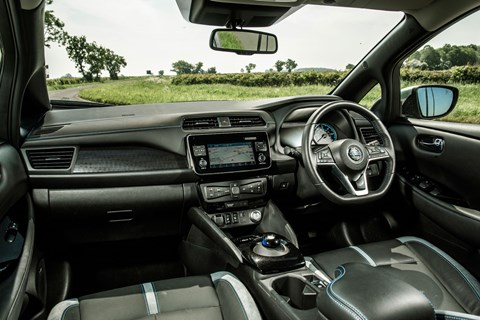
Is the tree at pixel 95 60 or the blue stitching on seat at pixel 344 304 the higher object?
the tree at pixel 95 60

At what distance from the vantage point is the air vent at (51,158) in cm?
230

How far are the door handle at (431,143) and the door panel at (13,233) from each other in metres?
2.60

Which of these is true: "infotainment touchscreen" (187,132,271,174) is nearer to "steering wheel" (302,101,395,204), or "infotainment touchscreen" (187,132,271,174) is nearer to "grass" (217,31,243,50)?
"steering wheel" (302,101,395,204)

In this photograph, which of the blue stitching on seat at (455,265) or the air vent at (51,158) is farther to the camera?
the air vent at (51,158)

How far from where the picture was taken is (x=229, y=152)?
265 centimetres

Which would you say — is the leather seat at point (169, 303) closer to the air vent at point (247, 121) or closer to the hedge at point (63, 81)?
the air vent at point (247, 121)

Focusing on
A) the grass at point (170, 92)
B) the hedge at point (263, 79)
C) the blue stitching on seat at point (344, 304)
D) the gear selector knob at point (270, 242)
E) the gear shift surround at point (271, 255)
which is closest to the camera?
the blue stitching on seat at point (344, 304)

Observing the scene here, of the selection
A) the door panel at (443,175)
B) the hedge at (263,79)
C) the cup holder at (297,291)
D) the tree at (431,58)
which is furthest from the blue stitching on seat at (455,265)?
the hedge at (263,79)

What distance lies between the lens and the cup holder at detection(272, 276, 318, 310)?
6.35 feet

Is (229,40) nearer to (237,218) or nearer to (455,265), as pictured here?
(237,218)

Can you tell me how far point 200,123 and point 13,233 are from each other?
4.15 feet

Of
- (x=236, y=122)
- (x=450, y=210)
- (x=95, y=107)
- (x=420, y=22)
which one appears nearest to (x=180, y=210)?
(x=236, y=122)

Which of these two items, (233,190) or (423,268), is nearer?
(423,268)

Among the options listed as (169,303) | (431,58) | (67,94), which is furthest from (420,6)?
(67,94)
